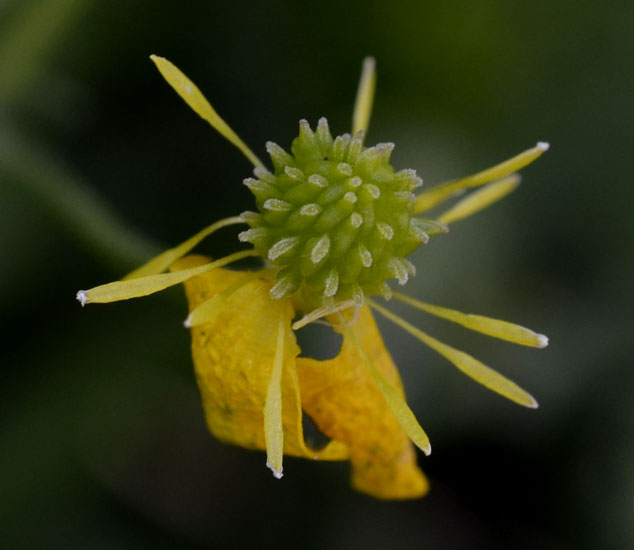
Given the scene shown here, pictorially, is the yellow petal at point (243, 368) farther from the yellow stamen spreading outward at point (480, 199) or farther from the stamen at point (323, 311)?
the yellow stamen spreading outward at point (480, 199)

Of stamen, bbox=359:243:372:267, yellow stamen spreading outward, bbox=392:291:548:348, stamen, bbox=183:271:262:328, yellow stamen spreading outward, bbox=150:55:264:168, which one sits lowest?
yellow stamen spreading outward, bbox=392:291:548:348

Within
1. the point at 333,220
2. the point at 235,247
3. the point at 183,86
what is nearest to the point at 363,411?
the point at 333,220

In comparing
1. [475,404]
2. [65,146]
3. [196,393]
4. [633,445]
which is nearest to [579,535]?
[633,445]

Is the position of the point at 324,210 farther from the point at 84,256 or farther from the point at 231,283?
the point at 84,256

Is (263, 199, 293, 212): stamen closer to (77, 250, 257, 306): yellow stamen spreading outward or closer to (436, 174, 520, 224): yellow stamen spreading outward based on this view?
(77, 250, 257, 306): yellow stamen spreading outward

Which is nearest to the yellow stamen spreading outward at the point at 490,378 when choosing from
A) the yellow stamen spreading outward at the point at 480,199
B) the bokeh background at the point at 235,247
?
the yellow stamen spreading outward at the point at 480,199

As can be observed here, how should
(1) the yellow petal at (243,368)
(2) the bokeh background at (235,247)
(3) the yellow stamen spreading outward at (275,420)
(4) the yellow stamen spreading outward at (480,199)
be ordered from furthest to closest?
(2) the bokeh background at (235,247) → (4) the yellow stamen spreading outward at (480,199) → (1) the yellow petal at (243,368) → (3) the yellow stamen spreading outward at (275,420)

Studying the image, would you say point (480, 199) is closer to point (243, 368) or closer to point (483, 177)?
point (483, 177)

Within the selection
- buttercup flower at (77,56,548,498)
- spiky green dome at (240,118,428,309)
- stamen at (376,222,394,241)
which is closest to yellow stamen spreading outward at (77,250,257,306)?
buttercup flower at (77,56,548,498)
